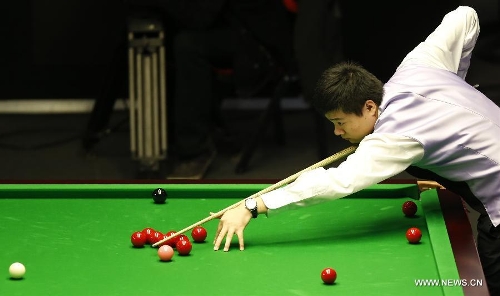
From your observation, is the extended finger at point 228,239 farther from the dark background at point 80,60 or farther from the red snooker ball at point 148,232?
the dark background at point 80,60

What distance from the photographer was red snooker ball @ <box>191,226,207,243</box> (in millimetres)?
2520

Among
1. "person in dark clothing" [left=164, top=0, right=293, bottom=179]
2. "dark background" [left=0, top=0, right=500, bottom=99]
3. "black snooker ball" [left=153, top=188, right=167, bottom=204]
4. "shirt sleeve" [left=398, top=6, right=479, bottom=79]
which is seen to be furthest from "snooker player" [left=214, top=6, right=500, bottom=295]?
"dark background" [left=0, top=0, right=500, bottom=99]

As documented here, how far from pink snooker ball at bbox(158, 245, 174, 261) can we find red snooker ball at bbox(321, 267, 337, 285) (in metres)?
0.40

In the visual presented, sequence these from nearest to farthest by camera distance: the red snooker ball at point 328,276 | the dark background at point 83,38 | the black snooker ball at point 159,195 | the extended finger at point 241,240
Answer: the red snooker ball at point 328,276, the extended finger at point 241,240, the black snooker ball at point 159,195, the dark background at point 83,38

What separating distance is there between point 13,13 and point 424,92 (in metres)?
4.37

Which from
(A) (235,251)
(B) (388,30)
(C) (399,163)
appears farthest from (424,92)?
(B) (388,30)

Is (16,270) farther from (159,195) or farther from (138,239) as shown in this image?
(159,195)

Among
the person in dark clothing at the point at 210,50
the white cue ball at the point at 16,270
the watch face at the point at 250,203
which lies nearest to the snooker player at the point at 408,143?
the watch face at the point at 250,203

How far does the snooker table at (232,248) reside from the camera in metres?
2.15

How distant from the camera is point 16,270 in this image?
2.19 metres

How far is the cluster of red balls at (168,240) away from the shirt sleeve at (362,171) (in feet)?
0.64

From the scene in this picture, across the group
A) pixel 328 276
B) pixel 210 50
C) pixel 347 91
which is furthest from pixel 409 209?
pixel 210 50

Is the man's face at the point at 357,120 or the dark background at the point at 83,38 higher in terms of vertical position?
the man's face at the point at 357,120

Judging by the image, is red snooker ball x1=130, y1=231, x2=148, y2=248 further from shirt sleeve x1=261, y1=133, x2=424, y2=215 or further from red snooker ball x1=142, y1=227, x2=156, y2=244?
shirt sleeve x1=261, y1=133, x2=424, y2=215
